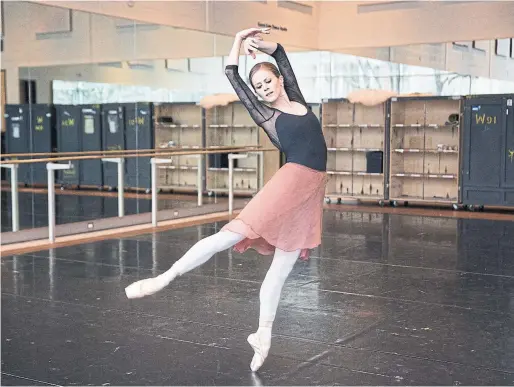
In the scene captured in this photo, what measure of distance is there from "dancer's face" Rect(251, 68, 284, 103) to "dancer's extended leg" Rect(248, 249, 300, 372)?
0.81 meters

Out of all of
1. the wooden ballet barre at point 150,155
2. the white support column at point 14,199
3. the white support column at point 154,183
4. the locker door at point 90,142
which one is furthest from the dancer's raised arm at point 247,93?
the white support column at point 154,183

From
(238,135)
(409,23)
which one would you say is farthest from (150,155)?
(409,23)

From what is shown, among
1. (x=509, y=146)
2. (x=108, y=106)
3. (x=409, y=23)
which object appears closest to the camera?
(x=108, y=106)

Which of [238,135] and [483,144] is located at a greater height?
[238,135]

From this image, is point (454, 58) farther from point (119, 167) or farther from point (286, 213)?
point (286, 213)

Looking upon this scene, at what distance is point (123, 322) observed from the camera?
17.4ft

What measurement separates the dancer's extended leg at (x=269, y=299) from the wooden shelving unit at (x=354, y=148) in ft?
33.6

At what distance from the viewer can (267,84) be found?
391 cm

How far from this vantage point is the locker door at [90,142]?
1019 cm

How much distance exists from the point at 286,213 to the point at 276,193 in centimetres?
12

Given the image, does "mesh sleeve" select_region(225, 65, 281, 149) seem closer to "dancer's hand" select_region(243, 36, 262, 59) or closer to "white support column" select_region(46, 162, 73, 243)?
"dancer's hand" select_region(243, 36, 262, 59)

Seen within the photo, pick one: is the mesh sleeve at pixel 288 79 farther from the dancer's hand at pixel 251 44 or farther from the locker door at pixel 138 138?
the locker door at pixel 138 138

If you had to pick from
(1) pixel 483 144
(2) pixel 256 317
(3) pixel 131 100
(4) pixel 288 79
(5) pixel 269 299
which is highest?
(3) pixel 131 100

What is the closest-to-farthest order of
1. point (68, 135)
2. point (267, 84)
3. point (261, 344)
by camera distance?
point (267, 84)
point (261, 344)
point (68, 135)
